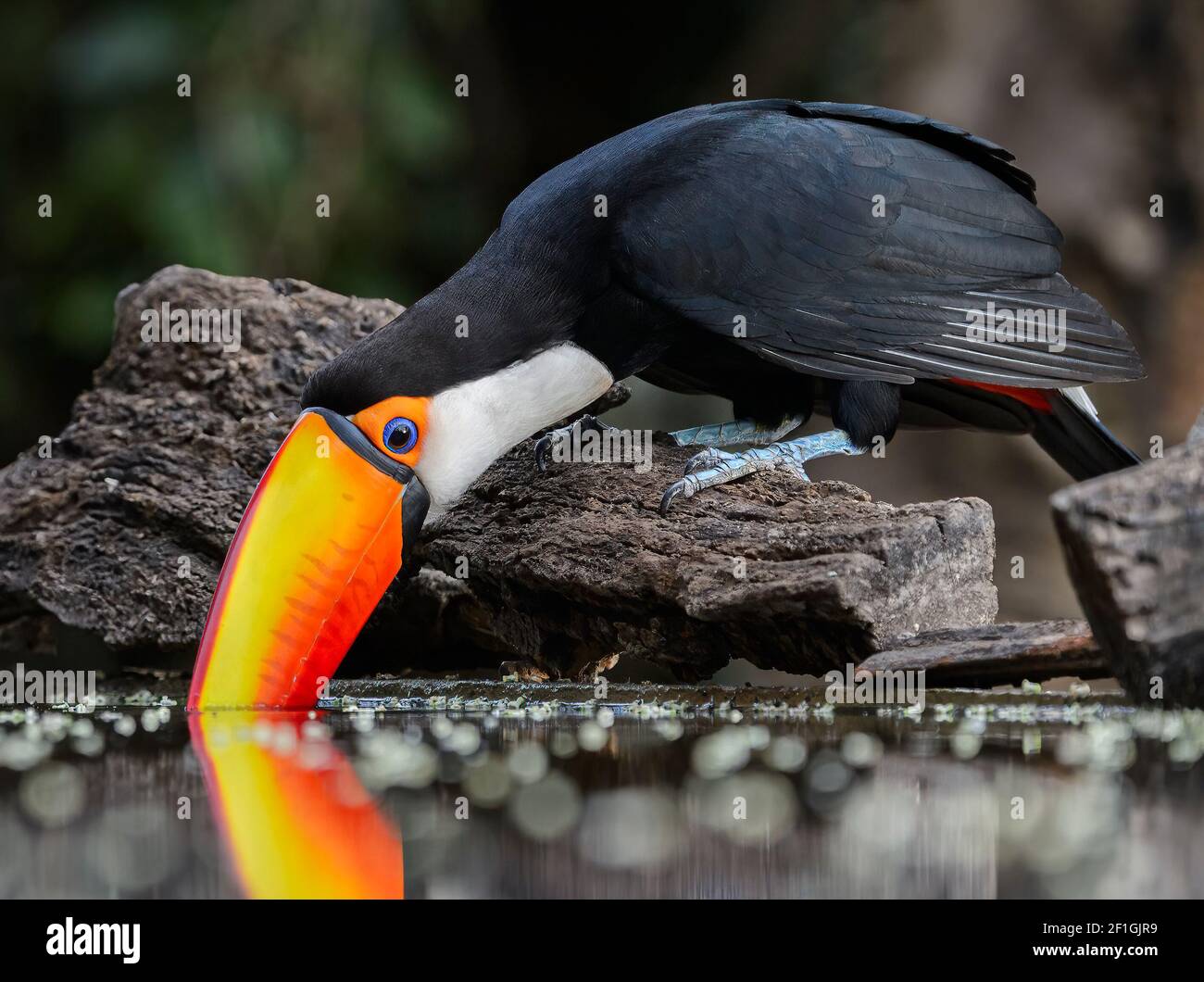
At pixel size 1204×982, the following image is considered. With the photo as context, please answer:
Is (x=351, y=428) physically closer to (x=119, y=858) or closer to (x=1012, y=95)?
(x=119, y=858)

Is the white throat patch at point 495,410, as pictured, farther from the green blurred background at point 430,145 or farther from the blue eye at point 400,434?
the green blurred background at point 430,145

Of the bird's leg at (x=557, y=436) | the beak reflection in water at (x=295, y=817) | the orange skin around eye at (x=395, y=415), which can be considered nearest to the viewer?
the beak reflection in water at (x=295, y=817)

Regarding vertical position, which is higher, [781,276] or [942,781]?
A: [781,276]

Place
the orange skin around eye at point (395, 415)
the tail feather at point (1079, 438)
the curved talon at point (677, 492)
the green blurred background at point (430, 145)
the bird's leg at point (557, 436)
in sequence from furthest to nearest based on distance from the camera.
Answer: the green blurred background at point (430, 145) < the tail feather at point (1079, 438) < the bird's leg at point (557, 436) < the curved talon at point (677, 492) < the orange skin around eye at point (395, 415)

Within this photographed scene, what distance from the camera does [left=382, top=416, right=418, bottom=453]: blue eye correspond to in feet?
8.76

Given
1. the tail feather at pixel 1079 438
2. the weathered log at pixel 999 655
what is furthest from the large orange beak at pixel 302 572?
the tail feather at pixel 1079 438

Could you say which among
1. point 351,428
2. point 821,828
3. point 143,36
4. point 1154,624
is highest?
point 143,36

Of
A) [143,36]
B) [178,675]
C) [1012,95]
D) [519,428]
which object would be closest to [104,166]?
[143,36]

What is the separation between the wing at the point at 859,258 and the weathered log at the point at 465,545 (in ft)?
1.08

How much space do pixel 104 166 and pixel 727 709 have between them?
11.6ft

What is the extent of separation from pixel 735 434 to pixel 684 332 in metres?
0.34

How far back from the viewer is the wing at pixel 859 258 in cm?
286

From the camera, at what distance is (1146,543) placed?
1.90 m

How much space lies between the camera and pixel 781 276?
9.55ft
